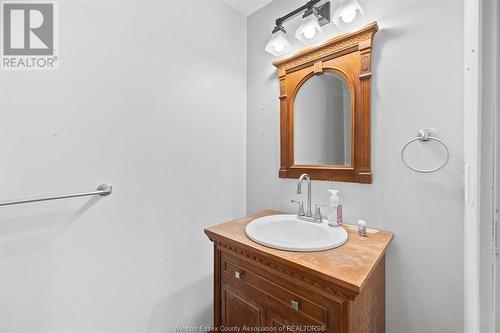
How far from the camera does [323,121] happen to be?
1.30 m

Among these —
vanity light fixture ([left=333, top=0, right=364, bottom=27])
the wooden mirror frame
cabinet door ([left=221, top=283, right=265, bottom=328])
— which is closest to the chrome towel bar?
cabinet door ([left=221, top=283, right=265, bottom=328])

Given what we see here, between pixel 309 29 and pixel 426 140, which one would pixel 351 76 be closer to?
pixel 309 29

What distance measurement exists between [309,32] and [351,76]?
1.21 ft

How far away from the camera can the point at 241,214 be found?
5.60 ft

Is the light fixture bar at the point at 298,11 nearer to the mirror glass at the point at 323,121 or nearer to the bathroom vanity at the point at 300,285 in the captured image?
the mirror glass at the point at 323,121

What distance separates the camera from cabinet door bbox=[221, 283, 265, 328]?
96 centimetres

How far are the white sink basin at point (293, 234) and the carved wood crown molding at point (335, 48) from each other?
826mm

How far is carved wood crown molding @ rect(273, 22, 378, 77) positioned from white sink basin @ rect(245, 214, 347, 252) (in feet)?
2.71

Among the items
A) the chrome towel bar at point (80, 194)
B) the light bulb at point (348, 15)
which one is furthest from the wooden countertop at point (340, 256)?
the light bulb at point (348, 15)

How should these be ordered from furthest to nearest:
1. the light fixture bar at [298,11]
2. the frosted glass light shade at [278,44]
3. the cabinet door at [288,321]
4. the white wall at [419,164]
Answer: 1. the frosted glass light shade at [278,44]
2. the light fixture bar at [298,11]
3. the white wall at [419,164]
4. the cabinet door at [288,321]

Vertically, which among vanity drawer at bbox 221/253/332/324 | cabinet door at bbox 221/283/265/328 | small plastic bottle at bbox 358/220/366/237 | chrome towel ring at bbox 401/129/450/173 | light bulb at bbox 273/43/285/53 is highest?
light bulb at bbox 273/43/285/53

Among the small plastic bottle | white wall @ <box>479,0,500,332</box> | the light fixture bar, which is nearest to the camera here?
white wall @ <box>479,0,500,332</box>

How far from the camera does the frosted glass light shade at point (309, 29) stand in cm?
121

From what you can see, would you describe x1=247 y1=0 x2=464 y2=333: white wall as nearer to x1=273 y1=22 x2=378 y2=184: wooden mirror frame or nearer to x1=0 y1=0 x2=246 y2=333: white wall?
x1=273 y1=22 x2=378 y2=184: wooden mirror frame
